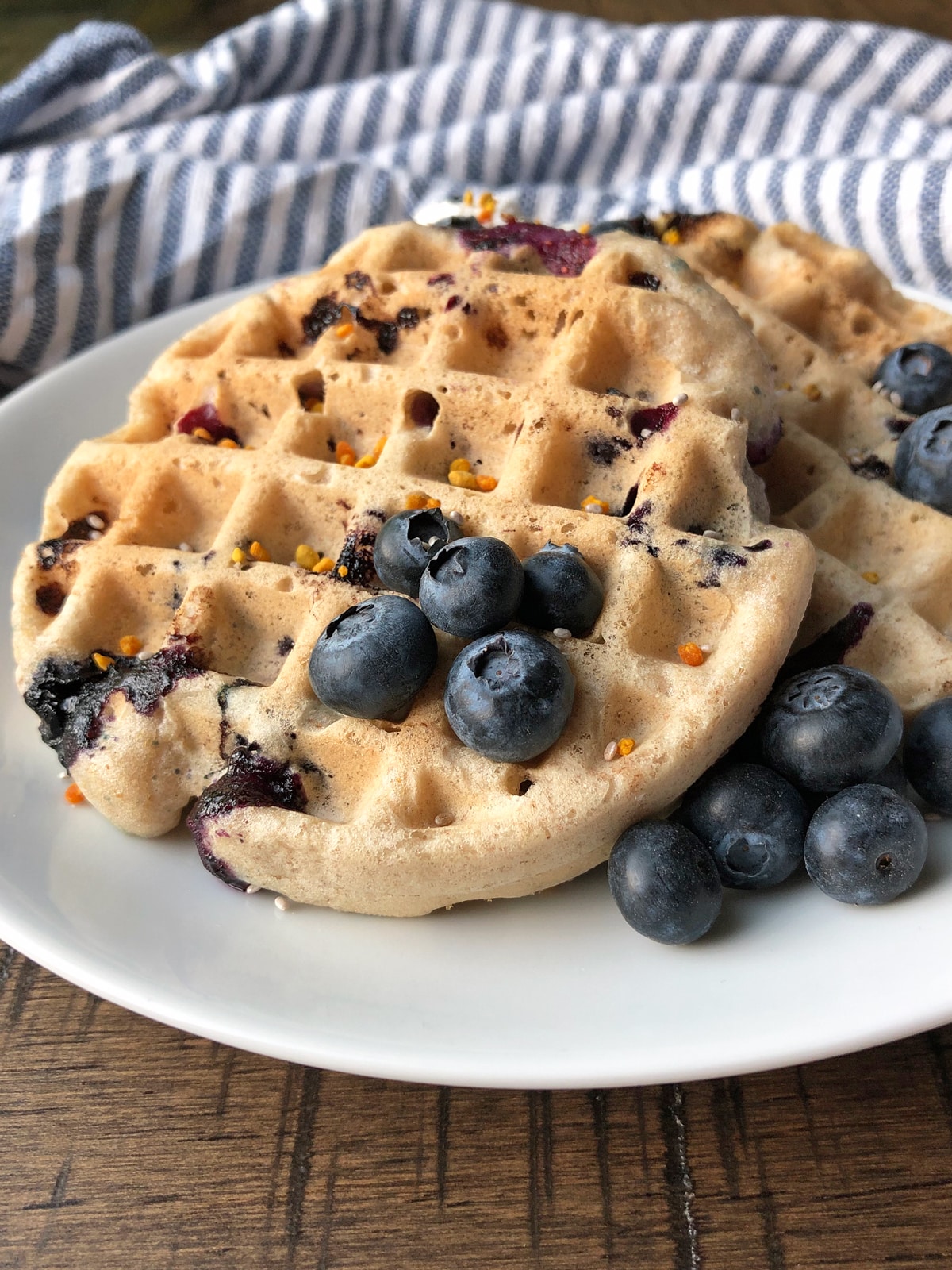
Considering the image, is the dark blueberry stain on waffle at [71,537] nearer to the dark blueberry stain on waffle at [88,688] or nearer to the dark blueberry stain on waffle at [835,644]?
the dark blueberry stain on waffle at [88,688]

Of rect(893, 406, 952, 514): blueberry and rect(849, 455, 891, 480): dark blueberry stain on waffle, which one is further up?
rect(893, 406, 952, 514): blueberry

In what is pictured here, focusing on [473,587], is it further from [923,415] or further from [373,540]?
[923,415]

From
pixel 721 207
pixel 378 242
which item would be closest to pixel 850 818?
pixel 378 242

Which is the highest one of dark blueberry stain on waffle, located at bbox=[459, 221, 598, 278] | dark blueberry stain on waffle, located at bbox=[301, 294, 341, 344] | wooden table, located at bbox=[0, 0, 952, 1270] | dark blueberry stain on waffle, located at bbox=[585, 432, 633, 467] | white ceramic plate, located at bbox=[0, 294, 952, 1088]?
dark blueberry stain on waffle, located at bbox=[459, 221, 598, 278]

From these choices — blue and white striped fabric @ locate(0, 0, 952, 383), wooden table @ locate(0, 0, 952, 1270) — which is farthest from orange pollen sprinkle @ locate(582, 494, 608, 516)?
blue and white striped fabric @ locate(0, 0, 952, 383)

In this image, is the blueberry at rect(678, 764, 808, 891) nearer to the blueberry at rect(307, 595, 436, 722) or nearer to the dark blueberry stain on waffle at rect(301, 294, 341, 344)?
the blueberry at rect(307, 595, 436, 722)

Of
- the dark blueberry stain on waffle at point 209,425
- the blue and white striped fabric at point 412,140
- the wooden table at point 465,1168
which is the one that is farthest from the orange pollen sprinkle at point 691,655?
the blue and white striped fabric at point 412,140
